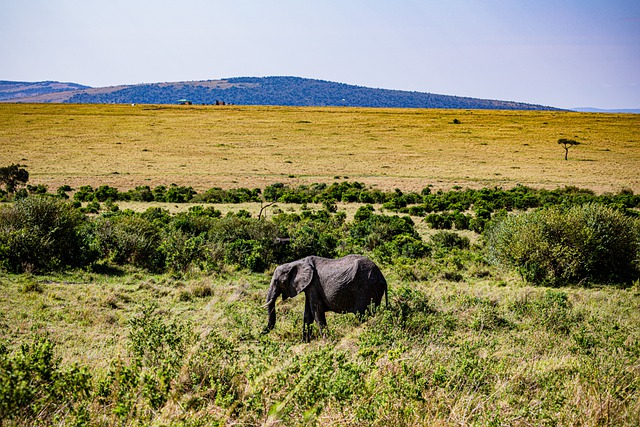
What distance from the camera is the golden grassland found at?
48.0 m

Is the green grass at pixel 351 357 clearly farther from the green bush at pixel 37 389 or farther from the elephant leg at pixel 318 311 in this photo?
the elephant leg at pixel 318 311

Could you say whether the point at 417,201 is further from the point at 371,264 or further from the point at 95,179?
the point at 95,179

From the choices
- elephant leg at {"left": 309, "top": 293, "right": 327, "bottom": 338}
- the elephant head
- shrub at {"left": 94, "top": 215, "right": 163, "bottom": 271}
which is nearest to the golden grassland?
shrub at {"left": 94, "top": 215, "right": 163, "bottom": 271}

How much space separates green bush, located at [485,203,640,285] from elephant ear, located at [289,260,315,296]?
8676 mm

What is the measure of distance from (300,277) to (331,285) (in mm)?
649

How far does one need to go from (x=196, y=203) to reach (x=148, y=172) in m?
19.3

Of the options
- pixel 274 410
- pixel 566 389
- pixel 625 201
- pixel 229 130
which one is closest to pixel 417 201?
pixel 625 201

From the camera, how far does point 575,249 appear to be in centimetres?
1478

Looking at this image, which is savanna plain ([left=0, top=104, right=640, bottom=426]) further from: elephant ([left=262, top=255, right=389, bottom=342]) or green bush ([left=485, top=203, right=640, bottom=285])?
elephant ([left=262, top=255, right=389, bottom=342])

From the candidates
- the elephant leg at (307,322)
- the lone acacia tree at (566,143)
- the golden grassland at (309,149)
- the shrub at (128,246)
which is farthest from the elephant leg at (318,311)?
the lone acacia tree at (566,143)

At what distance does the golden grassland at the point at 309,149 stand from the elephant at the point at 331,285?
33.9m

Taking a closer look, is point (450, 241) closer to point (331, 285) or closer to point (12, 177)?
point (331, 285)

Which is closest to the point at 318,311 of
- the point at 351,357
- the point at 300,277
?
the point at 300,277

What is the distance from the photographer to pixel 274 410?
351 centimetres
